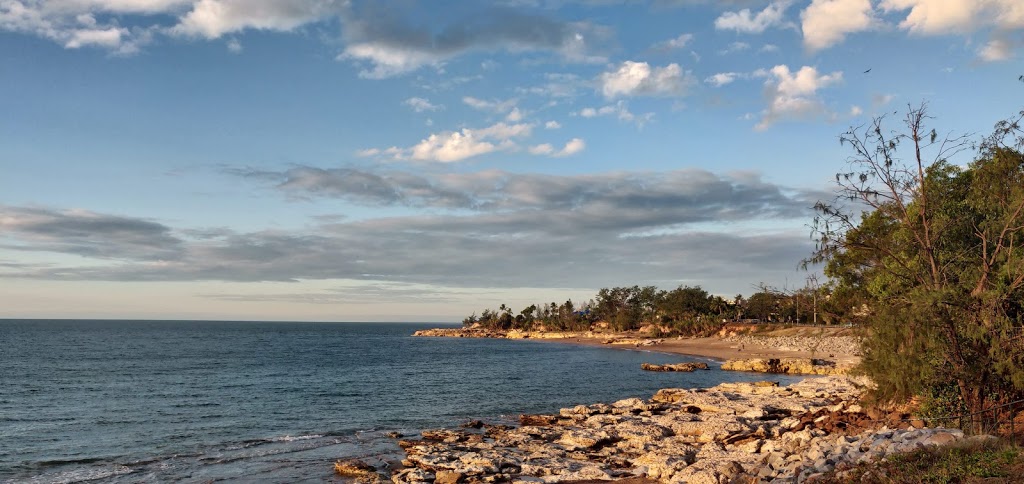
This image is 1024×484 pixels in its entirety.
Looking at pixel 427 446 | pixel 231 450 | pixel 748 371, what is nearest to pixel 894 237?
pixel 427 446

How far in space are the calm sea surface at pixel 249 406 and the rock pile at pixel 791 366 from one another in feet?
16.9

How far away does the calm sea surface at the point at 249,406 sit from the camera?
95.4ft

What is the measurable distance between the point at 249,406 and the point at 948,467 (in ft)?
147

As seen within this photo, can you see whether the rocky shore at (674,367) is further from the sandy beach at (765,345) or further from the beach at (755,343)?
the sandy beach at (765,345)

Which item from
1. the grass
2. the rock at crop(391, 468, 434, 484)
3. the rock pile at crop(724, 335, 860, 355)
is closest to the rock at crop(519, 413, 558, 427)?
the rock at crop(391, 468, 434, 484)

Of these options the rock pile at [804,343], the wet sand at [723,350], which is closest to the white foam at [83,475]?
the wet sand at [723,350]

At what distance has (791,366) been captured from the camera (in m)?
69.8

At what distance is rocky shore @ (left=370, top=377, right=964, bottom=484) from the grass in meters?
1.13

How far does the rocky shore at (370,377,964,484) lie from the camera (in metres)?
19.0

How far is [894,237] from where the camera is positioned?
26.9 meters

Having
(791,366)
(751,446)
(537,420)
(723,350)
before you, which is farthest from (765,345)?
(751,446)

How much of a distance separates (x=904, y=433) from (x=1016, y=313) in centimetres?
742

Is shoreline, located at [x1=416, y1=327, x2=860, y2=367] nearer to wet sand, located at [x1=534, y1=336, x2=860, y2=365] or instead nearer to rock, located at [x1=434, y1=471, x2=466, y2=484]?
wet sand, located at [x1=534, y1=336, x2=860, y2=365]

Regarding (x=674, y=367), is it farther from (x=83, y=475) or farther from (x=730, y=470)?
(x=83, y=475)
